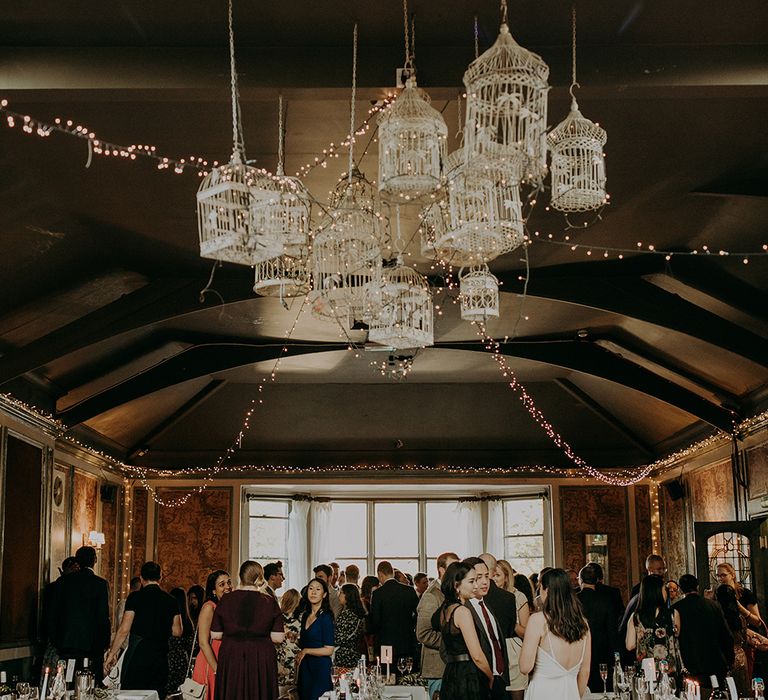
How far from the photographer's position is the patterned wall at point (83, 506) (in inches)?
527

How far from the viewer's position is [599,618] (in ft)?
28.4

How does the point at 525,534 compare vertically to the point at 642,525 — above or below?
below

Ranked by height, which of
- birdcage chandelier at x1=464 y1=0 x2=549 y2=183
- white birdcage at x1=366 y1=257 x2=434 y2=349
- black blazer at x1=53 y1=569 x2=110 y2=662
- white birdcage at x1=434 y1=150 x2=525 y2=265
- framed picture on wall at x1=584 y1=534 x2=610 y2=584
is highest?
birdcage chandelier at x1=464 y1=0 x2=549 y2=183

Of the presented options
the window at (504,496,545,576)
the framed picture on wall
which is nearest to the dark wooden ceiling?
the framed picture on wall

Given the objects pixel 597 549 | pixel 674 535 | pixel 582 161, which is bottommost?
pixel 597 549

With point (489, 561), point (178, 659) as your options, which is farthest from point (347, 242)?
point (178, 659)

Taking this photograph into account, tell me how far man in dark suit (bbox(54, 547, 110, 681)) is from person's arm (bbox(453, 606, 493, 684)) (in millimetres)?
5202

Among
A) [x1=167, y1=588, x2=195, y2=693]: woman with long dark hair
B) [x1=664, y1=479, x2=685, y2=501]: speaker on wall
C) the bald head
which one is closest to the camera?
the bald head

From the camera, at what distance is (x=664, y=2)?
5168mm

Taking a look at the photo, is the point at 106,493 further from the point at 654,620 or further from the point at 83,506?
the point at 654,620

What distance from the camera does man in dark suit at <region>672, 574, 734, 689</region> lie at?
855 cm

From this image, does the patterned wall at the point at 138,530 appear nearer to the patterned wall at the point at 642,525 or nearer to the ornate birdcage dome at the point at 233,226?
the patterned wall at the point at 642,525

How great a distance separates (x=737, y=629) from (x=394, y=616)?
3.10 m

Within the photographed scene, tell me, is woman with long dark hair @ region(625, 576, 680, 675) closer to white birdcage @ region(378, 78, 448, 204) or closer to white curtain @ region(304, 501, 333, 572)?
white birdcage @ region(378, 78, 448, 204)
